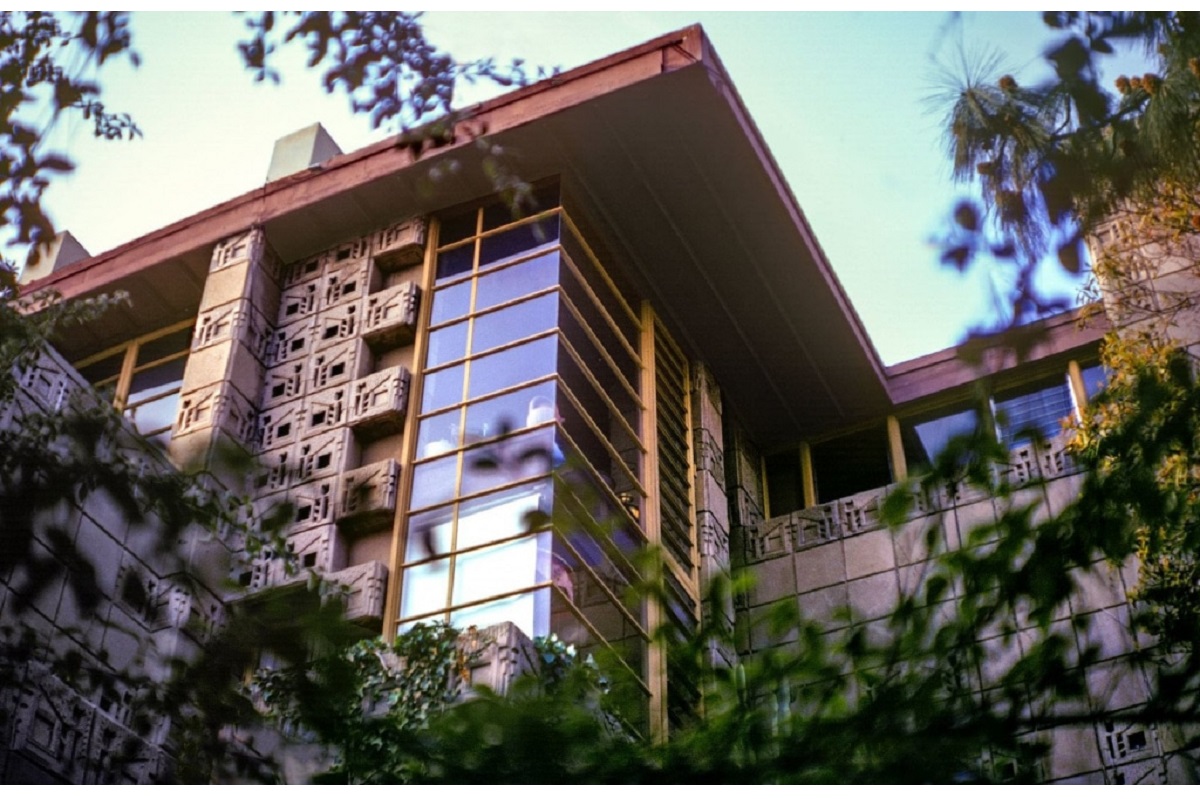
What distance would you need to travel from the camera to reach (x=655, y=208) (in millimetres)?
13352

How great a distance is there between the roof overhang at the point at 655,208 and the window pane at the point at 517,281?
3.21 feet

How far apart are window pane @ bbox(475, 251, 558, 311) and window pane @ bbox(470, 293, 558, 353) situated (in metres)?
0.13

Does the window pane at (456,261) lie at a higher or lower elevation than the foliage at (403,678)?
higher

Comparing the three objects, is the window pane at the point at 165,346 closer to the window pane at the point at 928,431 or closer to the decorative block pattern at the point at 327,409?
the decorative block pattern at the point at 327,409

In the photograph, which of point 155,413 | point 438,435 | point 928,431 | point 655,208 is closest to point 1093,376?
point 928,431

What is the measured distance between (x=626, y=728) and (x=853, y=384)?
643cm

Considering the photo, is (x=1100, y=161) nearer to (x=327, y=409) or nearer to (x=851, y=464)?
(x=327, y=409)

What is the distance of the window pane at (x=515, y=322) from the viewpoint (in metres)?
11.9

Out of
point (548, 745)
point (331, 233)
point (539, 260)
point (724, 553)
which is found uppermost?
point (331, 233)

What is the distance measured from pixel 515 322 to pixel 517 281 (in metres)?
0.45

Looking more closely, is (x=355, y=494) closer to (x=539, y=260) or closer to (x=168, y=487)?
(x=539, y=260)

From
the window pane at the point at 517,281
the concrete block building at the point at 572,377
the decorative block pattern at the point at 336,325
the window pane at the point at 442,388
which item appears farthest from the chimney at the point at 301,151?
the window pane at the point at 442,388

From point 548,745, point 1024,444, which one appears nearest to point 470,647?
point 548,745

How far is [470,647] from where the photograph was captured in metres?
9.67
